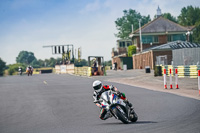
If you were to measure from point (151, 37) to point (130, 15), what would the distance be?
55.0 metres

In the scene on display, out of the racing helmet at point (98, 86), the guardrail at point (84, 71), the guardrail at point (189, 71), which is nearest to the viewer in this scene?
the racing helmet at point (98, 86)

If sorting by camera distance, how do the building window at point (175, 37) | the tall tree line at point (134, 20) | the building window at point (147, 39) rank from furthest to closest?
the tall tree line at point (134, 20)
the building window at point (175, 37)
the building window at point (147, 39)

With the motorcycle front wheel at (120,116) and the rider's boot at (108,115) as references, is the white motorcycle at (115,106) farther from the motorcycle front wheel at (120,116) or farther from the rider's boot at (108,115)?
the rider's boot at (108,115)

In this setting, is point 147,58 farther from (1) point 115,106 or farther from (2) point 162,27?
(1) point 115,106

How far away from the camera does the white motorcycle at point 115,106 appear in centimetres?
829

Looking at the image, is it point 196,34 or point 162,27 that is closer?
point 162,27

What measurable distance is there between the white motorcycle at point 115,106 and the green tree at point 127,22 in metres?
114

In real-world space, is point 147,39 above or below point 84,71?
above

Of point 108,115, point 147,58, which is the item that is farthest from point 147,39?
point 108,115

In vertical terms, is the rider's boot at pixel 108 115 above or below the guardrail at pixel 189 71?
below

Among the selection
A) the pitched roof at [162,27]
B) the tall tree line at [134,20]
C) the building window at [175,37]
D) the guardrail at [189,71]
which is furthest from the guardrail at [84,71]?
the tall tree line at [134,20]

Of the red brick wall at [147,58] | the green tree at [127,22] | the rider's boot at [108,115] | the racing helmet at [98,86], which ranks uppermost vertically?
the green tree at [127,22]

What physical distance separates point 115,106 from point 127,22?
385ft

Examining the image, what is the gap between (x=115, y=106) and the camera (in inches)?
326
